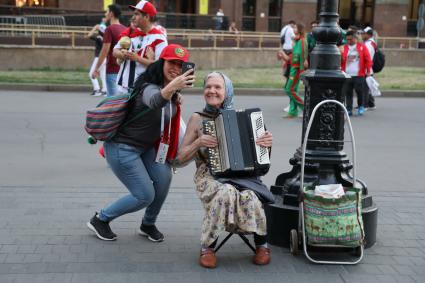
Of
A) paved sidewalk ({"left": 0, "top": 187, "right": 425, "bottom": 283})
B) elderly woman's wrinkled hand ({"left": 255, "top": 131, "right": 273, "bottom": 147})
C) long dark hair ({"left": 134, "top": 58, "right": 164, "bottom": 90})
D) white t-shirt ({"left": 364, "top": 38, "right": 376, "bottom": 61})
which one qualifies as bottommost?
paved sidewalk ({"left": 0, "top": 187, "right": 425, "bottom": 283})

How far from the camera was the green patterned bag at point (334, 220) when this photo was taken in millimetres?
4812

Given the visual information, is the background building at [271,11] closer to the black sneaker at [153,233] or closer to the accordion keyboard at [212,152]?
the black sneaker at [153,233]

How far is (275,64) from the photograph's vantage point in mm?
27969

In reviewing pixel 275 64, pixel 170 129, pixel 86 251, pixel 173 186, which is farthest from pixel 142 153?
pixel 275 64

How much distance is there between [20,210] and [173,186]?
1.82 metres

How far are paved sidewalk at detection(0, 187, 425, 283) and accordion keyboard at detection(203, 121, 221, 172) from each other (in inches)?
29.3

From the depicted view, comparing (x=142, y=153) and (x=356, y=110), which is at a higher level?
(x=142, y=153)

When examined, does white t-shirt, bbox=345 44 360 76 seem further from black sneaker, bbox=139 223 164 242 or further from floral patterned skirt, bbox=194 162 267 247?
floral patterned skirt, bbox=194 162 267 247

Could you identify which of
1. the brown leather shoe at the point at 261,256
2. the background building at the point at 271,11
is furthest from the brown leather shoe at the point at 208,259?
the background building at the point at 271,11

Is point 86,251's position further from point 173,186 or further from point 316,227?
point 173,186

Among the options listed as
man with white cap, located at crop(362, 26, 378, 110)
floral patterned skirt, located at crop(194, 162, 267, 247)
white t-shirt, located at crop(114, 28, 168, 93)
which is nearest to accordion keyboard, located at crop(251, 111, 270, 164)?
floral patterned skirt, located at crop(194, 162, 267, 247)

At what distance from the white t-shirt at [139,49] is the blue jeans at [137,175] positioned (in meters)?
2.15

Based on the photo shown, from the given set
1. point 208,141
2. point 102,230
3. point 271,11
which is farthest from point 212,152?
point 271,11

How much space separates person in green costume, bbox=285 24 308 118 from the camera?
12.1 metres
